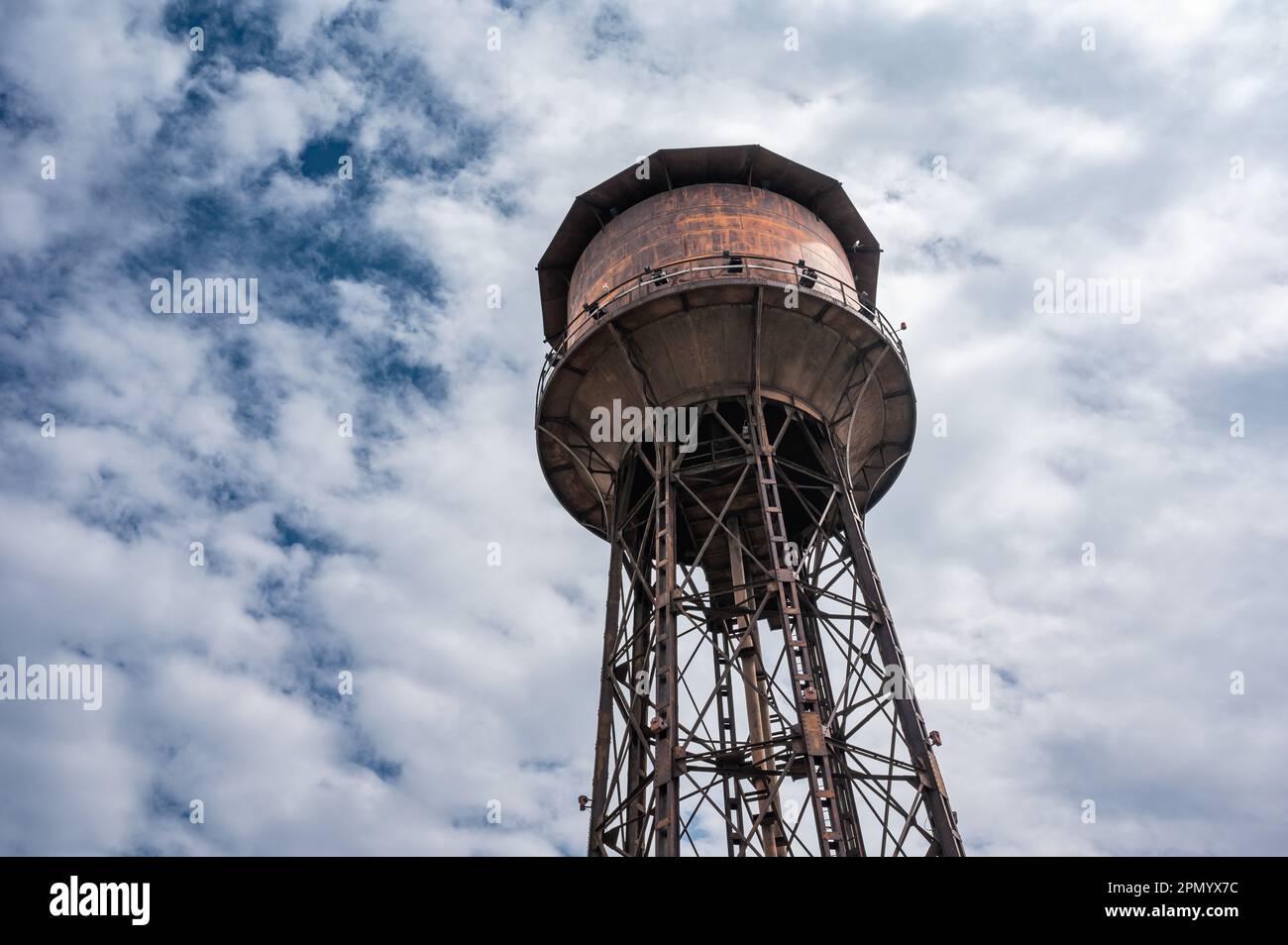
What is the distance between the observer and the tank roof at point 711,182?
18.8m

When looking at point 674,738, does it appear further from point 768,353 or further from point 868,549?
point 768,353

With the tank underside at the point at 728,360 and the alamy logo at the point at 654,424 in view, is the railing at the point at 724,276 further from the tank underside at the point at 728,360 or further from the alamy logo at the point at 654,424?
the alamy logo at the point at 654,424

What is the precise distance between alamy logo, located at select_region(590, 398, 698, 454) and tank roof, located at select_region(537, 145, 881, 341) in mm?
4380

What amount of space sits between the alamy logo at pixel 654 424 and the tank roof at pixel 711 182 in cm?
438
